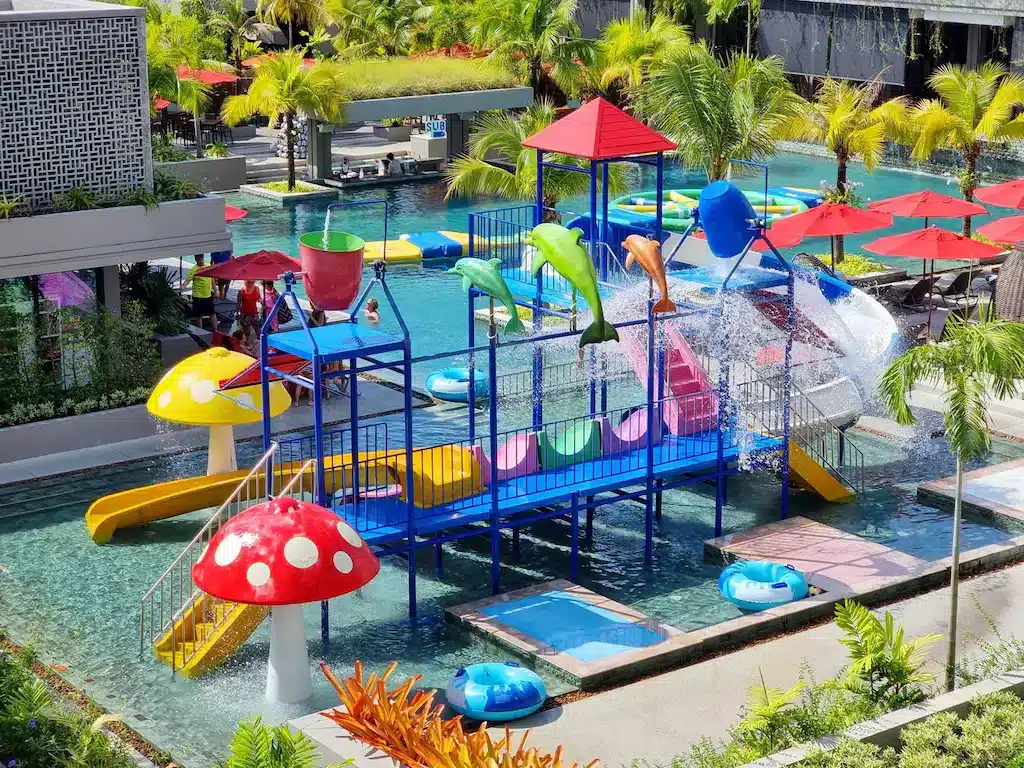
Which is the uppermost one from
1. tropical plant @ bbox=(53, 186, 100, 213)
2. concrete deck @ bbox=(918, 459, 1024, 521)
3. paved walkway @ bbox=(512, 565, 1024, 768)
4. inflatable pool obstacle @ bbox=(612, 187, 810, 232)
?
tropical plant @ bbox=(53, 186, 100, 213)

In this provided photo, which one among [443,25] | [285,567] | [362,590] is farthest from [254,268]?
[443,25]

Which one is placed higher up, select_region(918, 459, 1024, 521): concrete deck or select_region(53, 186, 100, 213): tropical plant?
select_region(53, 186, 100, 213): tropical plant

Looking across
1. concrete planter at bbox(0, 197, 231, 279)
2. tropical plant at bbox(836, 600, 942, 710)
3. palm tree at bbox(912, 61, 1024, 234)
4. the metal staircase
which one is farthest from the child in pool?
tropical plant at bbox(836, 600, 942, 710)

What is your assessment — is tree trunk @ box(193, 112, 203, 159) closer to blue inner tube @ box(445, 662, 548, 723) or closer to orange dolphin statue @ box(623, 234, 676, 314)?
orange dolphin statue @ box(623, 234, 676, 314)

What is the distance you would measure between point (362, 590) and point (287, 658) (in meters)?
2.72

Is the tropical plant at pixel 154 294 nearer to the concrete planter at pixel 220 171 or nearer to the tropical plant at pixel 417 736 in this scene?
the tropical plant at pixel 417 736

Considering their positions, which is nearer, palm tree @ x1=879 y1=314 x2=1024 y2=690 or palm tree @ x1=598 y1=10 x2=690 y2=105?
palm tree @ x1=879 y1=314 x2=1024 y2=690

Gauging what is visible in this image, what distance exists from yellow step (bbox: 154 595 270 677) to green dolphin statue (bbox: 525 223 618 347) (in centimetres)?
425

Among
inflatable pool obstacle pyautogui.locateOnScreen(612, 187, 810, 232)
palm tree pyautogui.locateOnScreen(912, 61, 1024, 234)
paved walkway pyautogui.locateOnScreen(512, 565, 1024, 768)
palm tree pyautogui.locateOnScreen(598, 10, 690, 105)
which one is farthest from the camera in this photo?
palm tree pyautogui.locateOnScreen(598, 10, 690, 105)

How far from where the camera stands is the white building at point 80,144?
20.2 m

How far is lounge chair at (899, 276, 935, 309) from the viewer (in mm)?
26388

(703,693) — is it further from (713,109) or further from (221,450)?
(713,109)

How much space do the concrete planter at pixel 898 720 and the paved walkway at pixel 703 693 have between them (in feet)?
4.21

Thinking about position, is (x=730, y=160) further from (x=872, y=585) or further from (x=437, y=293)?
(x=872, y=585)
